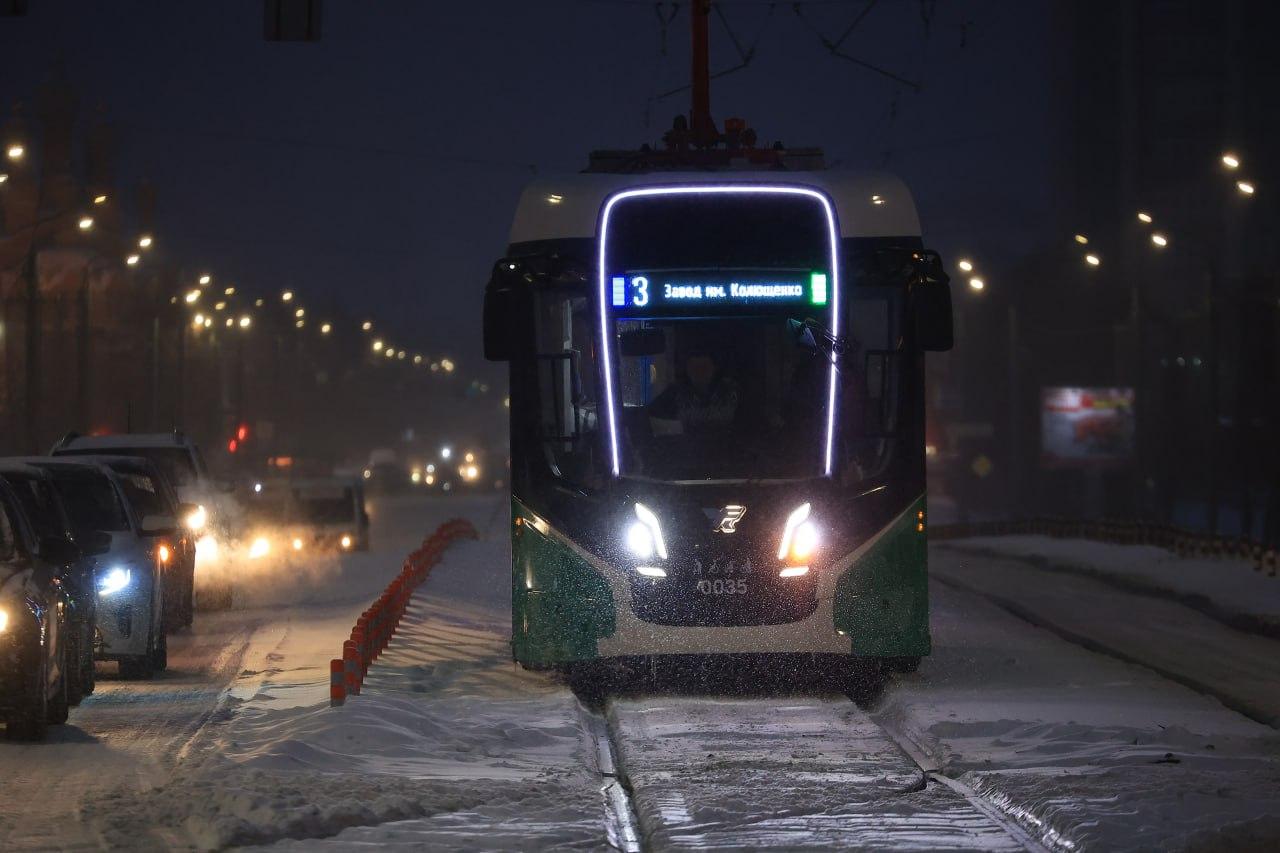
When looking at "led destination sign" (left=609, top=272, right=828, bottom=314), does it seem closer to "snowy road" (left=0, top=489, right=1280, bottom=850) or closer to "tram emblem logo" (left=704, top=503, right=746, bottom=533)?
"tram emblem logo" (left=704, top=503, right=746, bottom=533)

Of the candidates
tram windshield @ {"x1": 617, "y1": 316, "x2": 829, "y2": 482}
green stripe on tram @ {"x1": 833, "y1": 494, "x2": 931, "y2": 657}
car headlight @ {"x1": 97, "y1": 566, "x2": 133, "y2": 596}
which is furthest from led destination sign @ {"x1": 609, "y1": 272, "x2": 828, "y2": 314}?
car headlight @ {"x1": 97, "y1": 566, "x2": 133, "y2": 596}

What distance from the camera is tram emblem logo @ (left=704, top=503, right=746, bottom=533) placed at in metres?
14.3

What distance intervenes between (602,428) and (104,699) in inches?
166

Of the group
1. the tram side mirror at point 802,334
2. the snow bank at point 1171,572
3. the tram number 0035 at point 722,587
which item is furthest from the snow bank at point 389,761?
the snow bank at point 1171,572

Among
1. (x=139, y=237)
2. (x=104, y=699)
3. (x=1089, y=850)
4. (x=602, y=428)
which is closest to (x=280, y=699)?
(x=104, y=699)

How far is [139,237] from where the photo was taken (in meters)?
51.3

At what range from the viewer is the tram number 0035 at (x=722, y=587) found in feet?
46.6

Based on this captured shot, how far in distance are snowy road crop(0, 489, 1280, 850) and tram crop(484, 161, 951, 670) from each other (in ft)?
2.19

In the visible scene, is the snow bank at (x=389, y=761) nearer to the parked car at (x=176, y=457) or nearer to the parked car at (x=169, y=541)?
the parked car at (x=169, y=541)

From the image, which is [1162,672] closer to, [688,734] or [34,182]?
[688,734]

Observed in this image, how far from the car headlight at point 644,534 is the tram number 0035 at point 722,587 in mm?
432

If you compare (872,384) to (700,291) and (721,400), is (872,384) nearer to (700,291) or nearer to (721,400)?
(721,400)

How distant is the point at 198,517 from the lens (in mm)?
24312

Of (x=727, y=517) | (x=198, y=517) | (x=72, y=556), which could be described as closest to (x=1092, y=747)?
(x=727, y=517)
